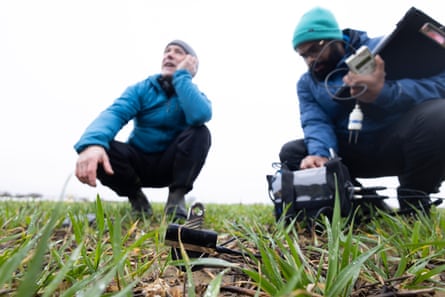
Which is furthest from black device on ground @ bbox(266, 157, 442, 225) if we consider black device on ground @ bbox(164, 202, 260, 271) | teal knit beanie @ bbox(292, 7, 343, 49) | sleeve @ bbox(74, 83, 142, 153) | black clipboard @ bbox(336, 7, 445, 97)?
sleeve @ bbox(74, 83, 142, 153)

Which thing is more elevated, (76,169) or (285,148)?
(76,169)

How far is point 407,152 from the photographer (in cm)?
199

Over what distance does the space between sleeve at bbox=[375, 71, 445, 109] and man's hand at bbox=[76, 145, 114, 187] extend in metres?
1.58

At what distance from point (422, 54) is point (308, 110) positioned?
761 mm

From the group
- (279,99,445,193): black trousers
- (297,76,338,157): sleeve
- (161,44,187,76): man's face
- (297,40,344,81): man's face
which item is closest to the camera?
(279,99,445,193): black trousers

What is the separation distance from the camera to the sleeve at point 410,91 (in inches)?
75.5

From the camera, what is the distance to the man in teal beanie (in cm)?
191

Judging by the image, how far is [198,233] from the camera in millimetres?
762

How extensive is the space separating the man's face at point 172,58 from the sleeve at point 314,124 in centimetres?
103

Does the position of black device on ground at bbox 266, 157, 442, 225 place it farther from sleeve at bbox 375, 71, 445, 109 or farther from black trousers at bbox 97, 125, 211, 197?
black trousers at bbox 97, 125, 211, 197

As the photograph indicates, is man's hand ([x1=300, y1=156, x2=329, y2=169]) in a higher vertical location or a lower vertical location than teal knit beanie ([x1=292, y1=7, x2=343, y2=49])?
lower

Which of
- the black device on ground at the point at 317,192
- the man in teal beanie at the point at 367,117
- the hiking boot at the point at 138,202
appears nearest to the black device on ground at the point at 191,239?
the black device on ground at the point at 317,192

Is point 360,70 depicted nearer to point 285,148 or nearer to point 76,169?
point 285,148

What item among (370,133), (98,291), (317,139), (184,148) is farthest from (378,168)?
(98,291)
